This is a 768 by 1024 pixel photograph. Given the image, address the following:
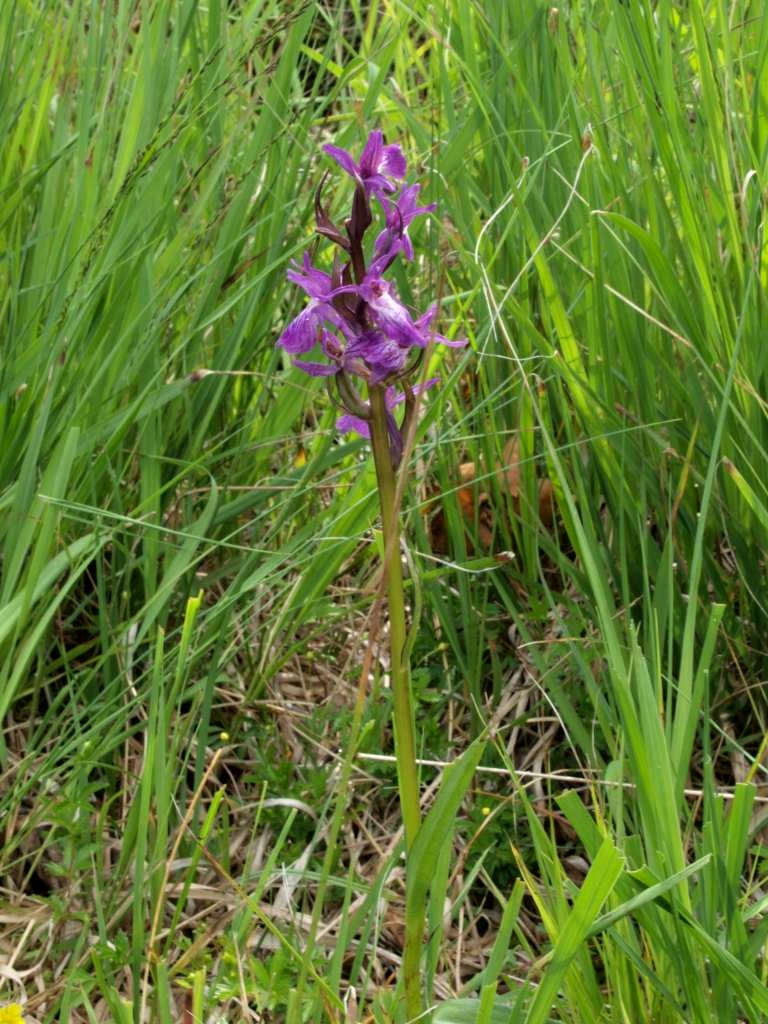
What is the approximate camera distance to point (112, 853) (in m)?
1.58

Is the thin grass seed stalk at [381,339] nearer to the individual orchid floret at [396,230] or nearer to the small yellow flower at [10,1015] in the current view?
the individual orchid floret at [396,230]

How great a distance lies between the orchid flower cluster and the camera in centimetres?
104

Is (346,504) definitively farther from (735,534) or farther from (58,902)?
(58,902)

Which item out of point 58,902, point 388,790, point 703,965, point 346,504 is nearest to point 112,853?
point 58,902

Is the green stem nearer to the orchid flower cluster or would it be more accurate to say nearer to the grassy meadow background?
the orchid flower cluster

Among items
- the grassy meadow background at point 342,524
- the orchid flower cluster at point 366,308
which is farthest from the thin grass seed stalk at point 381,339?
the grassy meadow background at point 342,524

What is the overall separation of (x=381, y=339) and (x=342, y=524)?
26.2 inches

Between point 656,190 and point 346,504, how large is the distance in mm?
554

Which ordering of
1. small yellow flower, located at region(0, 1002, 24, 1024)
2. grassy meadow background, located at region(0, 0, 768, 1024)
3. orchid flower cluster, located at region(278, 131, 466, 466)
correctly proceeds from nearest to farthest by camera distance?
1. orchid flower cluster, located at region(278, 131, 466, 466)
2. small yellow flower, located at region(0, 1002, 24, 1024)
3. grassy meadow background, located at region(0, 0, 768, 1024)

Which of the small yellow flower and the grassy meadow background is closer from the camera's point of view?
the small yellow flower

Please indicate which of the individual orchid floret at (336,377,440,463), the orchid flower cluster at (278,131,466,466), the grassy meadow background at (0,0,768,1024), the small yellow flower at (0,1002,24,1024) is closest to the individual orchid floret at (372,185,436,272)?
the orchid flower cluster at (278,131,466,466)

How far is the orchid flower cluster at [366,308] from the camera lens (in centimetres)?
104

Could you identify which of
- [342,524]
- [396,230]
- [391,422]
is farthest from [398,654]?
[342,524]

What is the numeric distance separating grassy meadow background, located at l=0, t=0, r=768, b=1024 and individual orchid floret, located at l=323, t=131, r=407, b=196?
0.77ft
